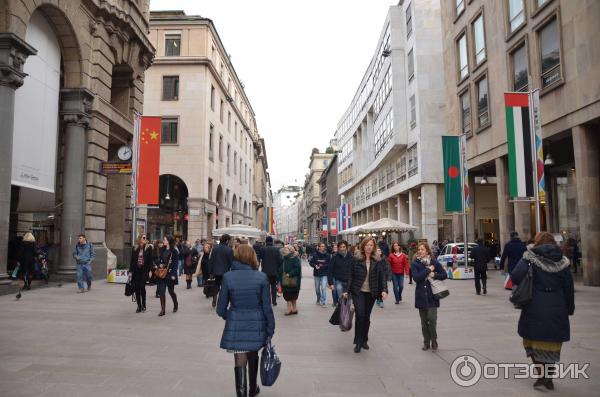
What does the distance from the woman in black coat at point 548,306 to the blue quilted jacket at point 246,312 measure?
118 inches

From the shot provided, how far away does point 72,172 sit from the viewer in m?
16.7

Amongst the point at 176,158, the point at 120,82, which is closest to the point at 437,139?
the point at 176,158

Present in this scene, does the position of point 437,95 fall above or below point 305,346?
above

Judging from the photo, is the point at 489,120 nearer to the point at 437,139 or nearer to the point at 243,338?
the point at 437,139

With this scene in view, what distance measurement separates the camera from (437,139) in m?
33.2

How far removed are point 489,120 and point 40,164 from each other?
64.3 ft

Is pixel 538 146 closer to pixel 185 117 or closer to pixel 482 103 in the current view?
pixel 482 103

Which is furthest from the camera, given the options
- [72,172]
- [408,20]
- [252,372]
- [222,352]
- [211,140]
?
[211,140]

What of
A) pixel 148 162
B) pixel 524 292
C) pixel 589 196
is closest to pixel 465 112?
pixel 589 196

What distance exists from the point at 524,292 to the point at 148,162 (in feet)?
49.7

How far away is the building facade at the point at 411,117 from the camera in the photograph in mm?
33281

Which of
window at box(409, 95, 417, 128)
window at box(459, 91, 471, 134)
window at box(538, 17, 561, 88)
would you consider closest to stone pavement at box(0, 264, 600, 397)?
window at box(538, 17, 561, 88)

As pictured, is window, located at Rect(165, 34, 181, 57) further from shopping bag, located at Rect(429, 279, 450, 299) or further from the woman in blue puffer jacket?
the woman in blue puffer jacket

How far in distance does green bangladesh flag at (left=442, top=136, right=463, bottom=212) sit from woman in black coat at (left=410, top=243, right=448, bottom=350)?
1449 cm
